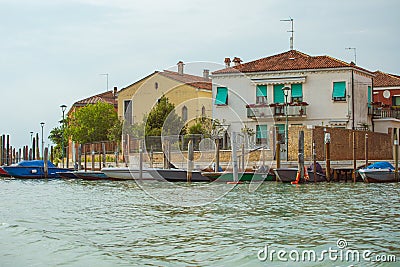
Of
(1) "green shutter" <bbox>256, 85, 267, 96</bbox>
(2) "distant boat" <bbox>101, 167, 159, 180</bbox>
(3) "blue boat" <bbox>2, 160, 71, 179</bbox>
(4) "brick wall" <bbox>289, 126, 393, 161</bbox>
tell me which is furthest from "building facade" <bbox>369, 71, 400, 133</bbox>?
(3) "blue boat" <bbox>2, 160, 71, 179</bbox>

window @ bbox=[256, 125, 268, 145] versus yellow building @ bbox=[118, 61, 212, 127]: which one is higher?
yellow building @ bbox=[118, 61, 212, 127]

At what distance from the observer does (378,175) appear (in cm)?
2553

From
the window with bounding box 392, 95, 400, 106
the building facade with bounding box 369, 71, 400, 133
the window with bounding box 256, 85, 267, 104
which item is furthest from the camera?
the window with bounding box 392, 95, 400, 106

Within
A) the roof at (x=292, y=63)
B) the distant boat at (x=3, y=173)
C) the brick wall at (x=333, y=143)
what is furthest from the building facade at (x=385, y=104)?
the distant boat at (x=3, y=173)

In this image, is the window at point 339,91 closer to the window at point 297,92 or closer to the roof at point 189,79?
the window at point 297,92

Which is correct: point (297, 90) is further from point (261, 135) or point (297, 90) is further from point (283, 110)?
point (261, 135)

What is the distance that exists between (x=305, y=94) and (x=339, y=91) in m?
1.75

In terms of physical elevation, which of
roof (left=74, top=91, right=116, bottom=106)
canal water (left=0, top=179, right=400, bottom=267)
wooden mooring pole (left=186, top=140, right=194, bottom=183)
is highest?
roof (left=74, top=91, right=116, bottom=106)

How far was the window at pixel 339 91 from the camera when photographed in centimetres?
3588

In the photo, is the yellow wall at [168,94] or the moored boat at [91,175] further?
the moored boat at [91,175]

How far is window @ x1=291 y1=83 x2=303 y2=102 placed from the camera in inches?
1449

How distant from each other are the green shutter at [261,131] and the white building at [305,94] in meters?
0.06

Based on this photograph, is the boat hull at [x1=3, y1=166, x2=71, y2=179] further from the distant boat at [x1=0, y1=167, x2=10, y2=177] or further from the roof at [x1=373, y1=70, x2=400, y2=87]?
the roof at [x1=373, y1=70, x2=400, y2=87]

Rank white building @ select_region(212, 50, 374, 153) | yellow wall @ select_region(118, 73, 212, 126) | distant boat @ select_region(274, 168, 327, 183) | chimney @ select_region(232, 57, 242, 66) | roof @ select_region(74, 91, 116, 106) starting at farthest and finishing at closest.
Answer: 1. roof @ select_region(74, 91, 116, 106)
2. chimney @ select_region(232, 57, 242, 66)
3. white building @ select_region(212, 50, 374, 153)
4. distant boat @ select_region(274, 168, 327, 183)
5. yellow wall @ select_region(118, 73, 212, 126)
